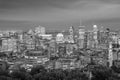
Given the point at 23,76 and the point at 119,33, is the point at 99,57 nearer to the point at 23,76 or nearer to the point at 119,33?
the point at 23,76

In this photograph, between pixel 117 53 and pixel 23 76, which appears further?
pixel 117 53

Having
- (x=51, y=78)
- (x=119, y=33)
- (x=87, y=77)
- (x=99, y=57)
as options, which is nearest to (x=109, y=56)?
(x=99, y=57)

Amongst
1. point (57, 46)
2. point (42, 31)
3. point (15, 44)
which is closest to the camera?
point (57, 46)

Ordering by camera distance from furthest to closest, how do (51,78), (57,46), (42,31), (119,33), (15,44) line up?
(42,31)
(119,33)
(15,44)
(57,46)
(51,78)

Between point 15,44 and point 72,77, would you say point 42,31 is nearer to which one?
point 15,44

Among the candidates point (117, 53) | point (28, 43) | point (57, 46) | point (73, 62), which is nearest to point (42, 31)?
point (28, 43)

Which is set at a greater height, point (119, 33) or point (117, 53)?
point (119, 33)

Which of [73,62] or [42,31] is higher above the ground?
[42,31]

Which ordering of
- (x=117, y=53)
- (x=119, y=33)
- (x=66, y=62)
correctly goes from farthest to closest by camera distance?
(x=119, y=33), (x=117, y=53), (x=66, y=62)

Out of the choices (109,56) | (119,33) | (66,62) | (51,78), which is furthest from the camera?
(119,33)
